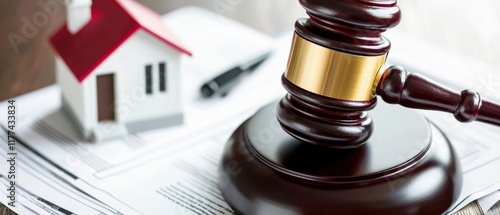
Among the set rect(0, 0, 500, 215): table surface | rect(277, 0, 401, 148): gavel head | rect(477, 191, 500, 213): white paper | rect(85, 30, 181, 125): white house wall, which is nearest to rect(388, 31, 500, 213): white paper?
rect(477, 191, 500, 213): white paper

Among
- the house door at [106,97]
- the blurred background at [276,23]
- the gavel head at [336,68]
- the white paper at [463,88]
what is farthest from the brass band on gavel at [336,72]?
the blurred background at [276,23]

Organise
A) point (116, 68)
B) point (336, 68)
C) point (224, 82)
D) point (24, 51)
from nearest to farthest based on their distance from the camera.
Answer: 1. point (336, 68)
2. point (116, 68)
3. point (224, 82)
4. point (24, 51)

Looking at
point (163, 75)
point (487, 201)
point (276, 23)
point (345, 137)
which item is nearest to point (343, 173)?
point (345, 137)

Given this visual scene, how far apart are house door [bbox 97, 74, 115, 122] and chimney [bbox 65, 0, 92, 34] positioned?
0.21 ft

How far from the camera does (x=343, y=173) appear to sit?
0.59 metres

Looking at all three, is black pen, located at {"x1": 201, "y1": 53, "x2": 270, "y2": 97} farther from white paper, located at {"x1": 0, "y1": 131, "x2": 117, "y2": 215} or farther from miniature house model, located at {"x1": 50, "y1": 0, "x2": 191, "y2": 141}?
white paper, located at {"x1": 0, "y1": 131, "x2": 117, "y2": 215}

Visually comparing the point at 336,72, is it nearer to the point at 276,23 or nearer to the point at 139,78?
the point at 139,78

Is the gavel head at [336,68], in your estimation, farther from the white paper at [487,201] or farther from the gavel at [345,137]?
the white paper at [487,201]

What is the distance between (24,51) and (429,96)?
0.62 metres

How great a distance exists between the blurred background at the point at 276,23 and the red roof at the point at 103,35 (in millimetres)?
196

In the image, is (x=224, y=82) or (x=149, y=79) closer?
(x=149, y=79)

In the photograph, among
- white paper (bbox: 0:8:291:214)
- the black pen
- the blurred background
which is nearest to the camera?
white paper (bbox: 0:8:291:214)

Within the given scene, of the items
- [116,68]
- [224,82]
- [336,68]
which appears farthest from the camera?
[224,82]

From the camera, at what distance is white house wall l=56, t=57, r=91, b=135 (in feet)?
2.46
